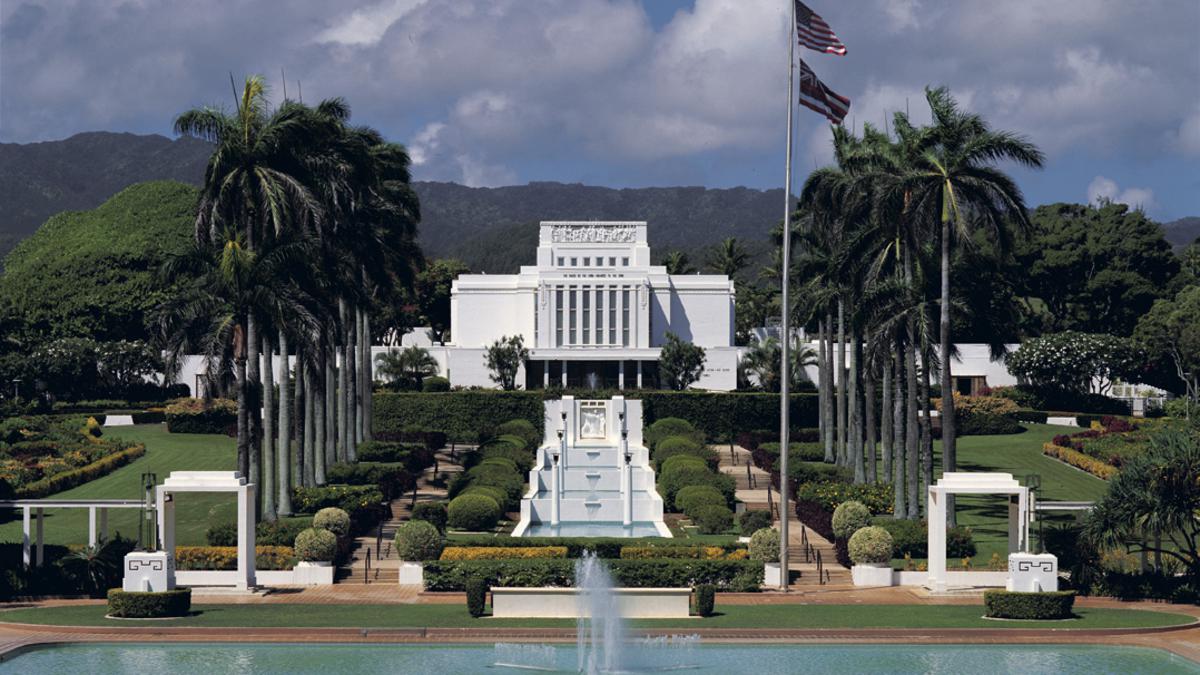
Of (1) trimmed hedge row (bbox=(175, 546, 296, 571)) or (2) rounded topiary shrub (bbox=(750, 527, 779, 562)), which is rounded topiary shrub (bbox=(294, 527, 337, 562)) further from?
(2) rounded topiary shrub (bbox=(750, 527, 779, 562))

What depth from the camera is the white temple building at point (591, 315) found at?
103375mm

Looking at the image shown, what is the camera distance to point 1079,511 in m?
39.6

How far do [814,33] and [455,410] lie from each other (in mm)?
46494

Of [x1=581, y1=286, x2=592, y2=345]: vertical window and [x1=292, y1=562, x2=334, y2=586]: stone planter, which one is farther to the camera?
[x1=581, y1=286, x2=592, y2=345]: vertical window

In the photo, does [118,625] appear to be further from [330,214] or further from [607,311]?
[607,311]

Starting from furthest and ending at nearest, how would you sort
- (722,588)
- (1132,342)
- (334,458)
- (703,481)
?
(1132,342) < (334,458) < (703,481) < (722,588)

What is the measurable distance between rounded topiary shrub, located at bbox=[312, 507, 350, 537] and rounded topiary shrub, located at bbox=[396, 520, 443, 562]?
3.95 m

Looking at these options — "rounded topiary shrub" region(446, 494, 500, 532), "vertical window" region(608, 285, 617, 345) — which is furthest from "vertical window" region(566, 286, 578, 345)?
"rounded topiary shrub" region(446, 494, 500, 532)

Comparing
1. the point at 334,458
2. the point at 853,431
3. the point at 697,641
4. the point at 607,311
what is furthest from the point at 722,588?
the point at 607,311

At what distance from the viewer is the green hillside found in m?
97.6

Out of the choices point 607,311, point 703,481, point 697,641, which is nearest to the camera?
point 697,641

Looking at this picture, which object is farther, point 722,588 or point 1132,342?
point 1132,342

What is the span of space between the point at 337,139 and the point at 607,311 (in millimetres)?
55391

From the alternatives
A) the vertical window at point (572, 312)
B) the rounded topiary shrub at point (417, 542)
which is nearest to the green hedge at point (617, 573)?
the rounded topiary shrub at point (417, 542)
